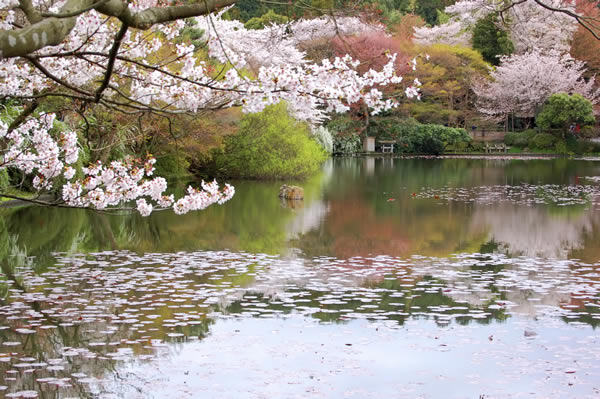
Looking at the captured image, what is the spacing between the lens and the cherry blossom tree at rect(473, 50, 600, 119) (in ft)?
143

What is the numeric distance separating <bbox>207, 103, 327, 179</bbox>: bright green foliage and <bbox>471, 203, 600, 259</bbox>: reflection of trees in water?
9.26m

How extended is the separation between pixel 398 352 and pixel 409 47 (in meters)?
42.3

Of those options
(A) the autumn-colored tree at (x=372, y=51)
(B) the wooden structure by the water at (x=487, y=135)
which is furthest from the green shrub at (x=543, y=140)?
(A) the autumn-colored tree at (x=372, y=51)

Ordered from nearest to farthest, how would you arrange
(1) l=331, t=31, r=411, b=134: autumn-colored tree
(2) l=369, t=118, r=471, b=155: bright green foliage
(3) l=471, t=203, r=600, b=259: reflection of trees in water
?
(3) l=471, t=203, r=600, b=259: reflection of trees in water < (1) l=331, t=31, r=411, b=134: autumn-colored tree < (2) l=369, t=118, r=471, b=155: bright green foliage

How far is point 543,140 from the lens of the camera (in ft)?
144

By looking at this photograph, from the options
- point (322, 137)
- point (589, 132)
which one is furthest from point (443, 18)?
point (322, 137)

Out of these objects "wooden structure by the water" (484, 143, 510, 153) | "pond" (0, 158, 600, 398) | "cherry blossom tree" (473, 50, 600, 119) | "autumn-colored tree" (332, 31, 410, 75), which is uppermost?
"autumn-colored tree" (332, 31, 410, 75)

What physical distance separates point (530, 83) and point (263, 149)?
78.5ft

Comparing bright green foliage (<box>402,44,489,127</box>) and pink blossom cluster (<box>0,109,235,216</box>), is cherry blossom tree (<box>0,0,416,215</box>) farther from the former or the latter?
bright green foliage (<box>402,44,489,127</box>)

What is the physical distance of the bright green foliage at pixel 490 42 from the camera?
46.2 meters

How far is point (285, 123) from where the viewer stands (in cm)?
2569

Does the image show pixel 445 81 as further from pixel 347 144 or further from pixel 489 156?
pixel 347 144

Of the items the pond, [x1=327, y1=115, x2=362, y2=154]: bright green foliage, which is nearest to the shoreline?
[x1=327, y1=115, x2=362, y2=154]: bright green foliage

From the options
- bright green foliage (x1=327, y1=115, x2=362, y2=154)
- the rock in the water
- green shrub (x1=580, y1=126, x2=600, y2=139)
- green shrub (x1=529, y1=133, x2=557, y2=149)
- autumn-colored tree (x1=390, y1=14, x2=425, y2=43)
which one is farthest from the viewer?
autumn-colored tree (x1=390, y1=14, x2=425, y2=43)
